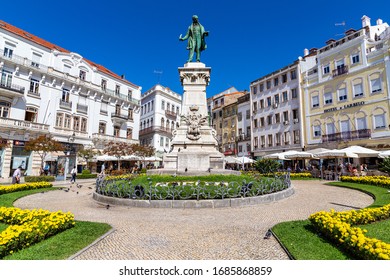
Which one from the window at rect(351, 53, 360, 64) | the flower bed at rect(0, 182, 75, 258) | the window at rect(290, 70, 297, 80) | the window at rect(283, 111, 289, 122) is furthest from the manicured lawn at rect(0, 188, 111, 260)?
the window at rect(290, 70, 297, 80)

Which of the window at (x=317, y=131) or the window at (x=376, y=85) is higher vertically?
the window at (x=376, y=85)

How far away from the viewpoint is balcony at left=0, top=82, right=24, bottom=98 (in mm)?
27028

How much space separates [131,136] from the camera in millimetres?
44500

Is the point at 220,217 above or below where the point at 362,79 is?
below

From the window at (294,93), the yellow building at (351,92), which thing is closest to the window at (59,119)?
the window at (294,93)

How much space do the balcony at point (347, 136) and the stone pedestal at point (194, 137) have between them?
23873 millimetres

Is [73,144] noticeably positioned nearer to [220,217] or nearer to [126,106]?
[126,106]

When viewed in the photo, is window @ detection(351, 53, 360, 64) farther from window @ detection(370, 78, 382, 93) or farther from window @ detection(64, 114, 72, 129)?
window @ detection(64, 114, 72, 129)

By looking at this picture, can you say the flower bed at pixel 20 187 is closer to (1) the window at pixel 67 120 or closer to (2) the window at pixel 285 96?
(1) the window at pixel 67 120

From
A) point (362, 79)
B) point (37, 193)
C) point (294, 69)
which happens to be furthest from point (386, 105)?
point (37, 193)

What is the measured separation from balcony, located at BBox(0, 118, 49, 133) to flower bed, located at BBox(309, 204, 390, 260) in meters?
32.9

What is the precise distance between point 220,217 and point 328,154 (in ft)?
61.4

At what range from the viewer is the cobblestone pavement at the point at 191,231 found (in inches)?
176

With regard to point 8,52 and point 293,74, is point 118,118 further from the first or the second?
point 293,74
